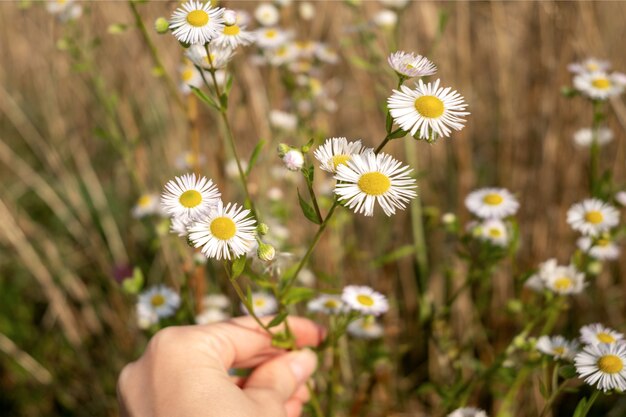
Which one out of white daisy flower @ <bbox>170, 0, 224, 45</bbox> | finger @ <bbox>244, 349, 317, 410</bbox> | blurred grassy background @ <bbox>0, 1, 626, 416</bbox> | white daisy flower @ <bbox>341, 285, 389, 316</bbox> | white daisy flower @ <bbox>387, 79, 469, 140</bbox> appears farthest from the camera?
blurred grassy background @ <bbox>0, 1, 626, 416</bbox>

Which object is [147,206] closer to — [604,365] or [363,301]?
[363,301]

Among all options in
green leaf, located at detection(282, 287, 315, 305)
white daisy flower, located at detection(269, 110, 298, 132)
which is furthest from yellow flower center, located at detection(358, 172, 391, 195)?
white daisy flower, located at detection(269, 110, 298, 132)

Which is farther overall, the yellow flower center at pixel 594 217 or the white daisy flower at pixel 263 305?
the white daisy flower at pixel 263 305

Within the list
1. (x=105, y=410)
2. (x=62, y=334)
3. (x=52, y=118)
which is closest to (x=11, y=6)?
(x=52, y=118)

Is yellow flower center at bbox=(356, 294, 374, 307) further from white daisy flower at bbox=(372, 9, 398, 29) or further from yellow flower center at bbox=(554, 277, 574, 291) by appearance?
white daisy flower at bbox=(372, 9, 398, 29)

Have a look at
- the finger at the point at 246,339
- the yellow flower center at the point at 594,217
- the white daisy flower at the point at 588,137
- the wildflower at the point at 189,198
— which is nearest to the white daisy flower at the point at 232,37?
the wildflower at the point at 189,198

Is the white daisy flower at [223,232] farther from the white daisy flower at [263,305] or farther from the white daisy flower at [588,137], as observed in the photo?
the white daisy flower at [588,137]

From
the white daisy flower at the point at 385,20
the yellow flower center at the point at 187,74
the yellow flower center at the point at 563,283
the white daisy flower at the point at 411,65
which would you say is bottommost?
the yellow flower center at the point at 563,283
